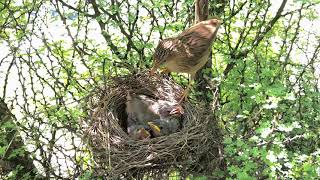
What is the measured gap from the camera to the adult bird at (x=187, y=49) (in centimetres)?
348

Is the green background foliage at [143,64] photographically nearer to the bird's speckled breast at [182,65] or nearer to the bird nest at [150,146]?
the bird nest at [150,146]

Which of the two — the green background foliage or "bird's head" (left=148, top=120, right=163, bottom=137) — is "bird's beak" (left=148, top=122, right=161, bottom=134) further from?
the green background foliage

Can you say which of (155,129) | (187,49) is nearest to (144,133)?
(155,129)

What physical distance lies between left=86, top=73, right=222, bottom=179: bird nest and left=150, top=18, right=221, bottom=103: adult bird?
1.41 feet

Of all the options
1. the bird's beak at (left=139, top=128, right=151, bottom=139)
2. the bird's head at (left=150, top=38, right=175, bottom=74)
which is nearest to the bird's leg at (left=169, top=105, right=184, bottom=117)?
the bird's beak at (left=139, top=128, right=151, bottom=139)

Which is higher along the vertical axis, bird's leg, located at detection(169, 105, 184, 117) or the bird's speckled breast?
the bird's speckled breast

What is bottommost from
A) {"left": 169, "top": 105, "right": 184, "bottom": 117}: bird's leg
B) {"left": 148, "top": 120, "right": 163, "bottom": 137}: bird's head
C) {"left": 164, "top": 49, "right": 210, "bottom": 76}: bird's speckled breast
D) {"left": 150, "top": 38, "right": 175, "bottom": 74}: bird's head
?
{"left": 148, "top": 120, "right": 163, "bottom": 137}: bird's head

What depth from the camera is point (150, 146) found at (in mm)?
3434

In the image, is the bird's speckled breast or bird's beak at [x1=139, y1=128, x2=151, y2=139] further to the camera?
bird's beak at [x1=139, y1=128, x2=151, y2=139]

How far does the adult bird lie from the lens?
3.48 metres

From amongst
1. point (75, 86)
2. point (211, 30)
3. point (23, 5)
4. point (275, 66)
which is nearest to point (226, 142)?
point (211, 30)

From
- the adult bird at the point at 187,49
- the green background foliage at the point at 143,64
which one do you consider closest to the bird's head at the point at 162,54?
the adult bird at the point at 187,49

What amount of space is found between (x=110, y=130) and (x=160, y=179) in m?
0.61

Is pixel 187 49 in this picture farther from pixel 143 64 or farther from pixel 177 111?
pixel 143 64
